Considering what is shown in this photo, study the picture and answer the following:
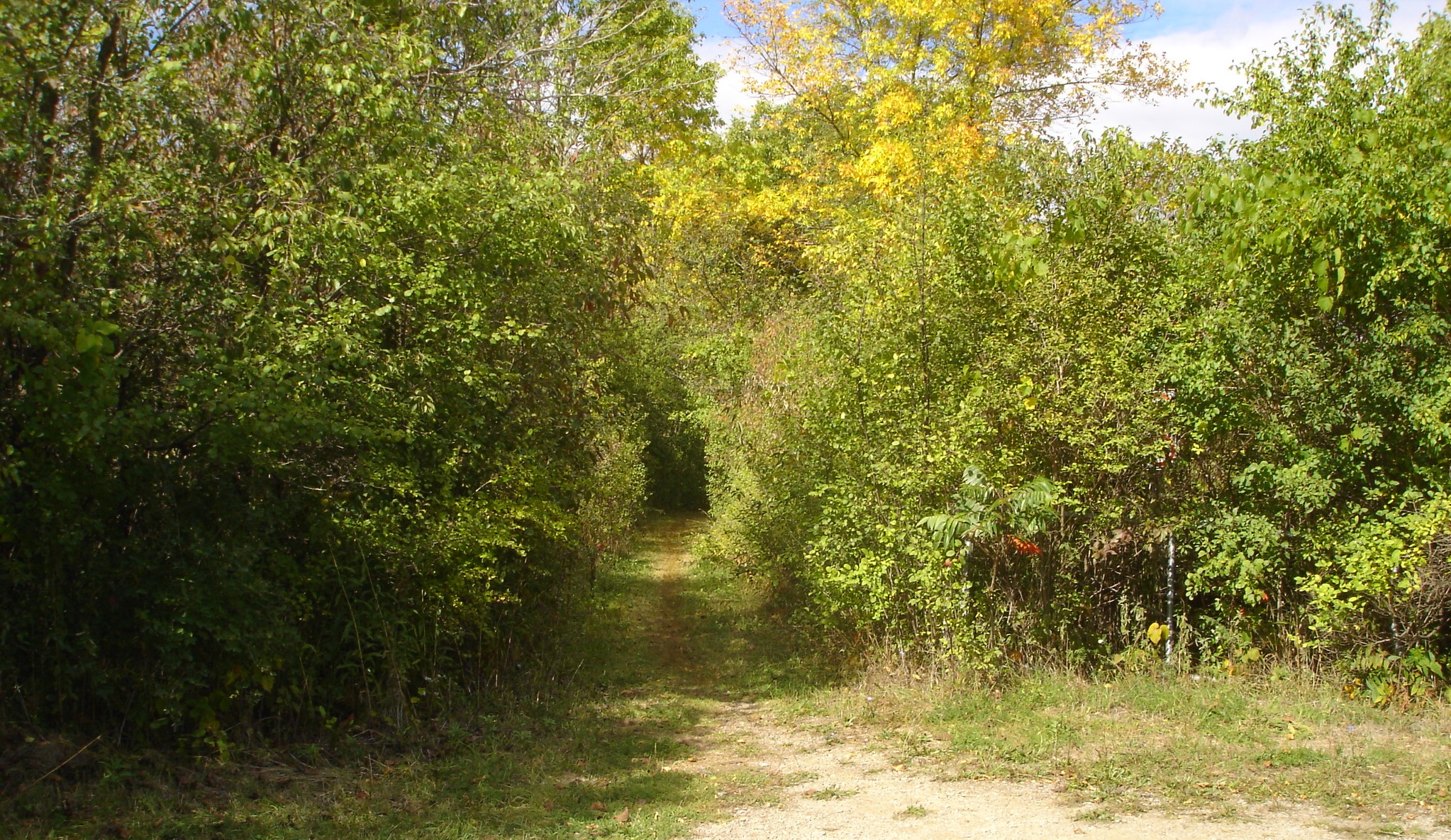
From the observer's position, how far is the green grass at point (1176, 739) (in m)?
6.41

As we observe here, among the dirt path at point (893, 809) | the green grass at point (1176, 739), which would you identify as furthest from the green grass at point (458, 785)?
the green grass at point (1176, 739)

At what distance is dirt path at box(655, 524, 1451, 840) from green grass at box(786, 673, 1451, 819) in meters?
0.21

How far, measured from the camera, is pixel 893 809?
21.2 feet

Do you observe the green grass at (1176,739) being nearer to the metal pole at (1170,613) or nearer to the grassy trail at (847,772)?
the grassy trail at (847,772)

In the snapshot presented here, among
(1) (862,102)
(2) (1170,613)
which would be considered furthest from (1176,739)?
(1) (862,102)

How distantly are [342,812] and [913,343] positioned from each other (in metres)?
5.97

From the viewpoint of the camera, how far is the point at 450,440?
8.23 m

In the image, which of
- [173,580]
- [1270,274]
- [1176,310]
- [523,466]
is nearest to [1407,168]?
[1270,274]

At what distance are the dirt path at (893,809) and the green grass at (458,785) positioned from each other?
247mm

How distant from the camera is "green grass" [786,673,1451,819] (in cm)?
641

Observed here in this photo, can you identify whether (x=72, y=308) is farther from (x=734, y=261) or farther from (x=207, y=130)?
(x=734, y=261)

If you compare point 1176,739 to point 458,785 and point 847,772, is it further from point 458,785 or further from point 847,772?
point 458,785

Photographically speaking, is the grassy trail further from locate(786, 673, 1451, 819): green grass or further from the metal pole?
the metal pole

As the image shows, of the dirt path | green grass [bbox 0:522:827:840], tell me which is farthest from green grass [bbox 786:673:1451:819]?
green grass [bbox 0:522:827:840]
